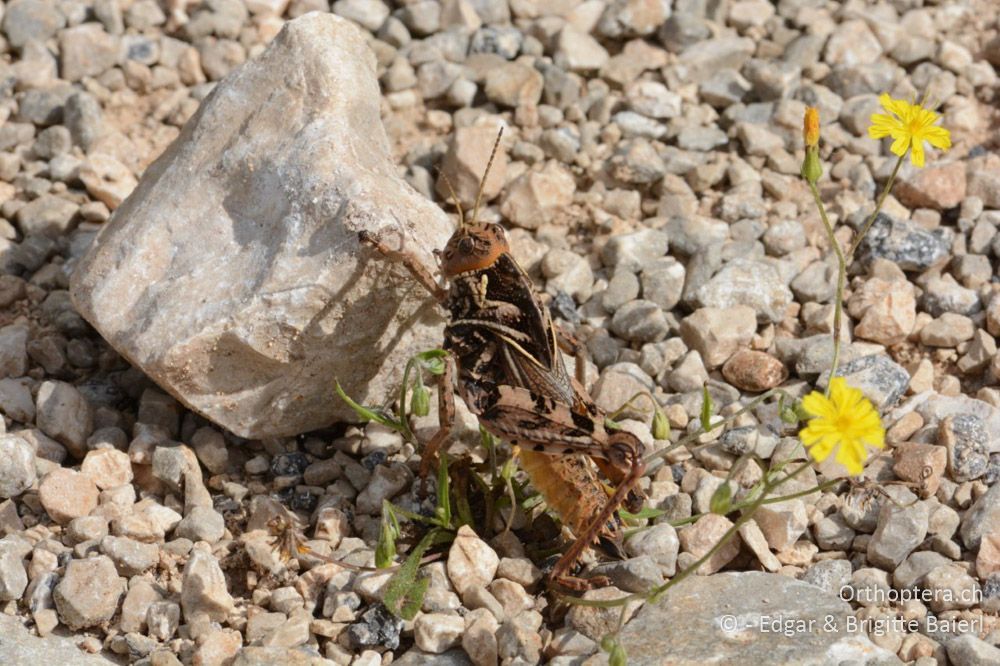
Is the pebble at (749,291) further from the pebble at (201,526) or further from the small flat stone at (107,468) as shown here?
the small flat stone at (107,468)

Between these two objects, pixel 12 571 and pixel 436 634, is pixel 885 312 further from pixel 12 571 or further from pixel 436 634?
pixel 12 571

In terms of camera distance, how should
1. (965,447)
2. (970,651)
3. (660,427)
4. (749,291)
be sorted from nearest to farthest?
1. (970,651)
2. (660,427)
3. (965,447)
4. (749,291)

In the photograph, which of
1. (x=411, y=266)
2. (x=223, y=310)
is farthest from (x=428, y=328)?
(x=223, y=310)

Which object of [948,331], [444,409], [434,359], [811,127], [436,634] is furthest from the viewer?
[948,331]

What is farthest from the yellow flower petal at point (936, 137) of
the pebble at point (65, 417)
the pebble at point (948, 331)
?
the pebble at point (65, 417)

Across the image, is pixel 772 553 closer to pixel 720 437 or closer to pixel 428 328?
pixel 720 437

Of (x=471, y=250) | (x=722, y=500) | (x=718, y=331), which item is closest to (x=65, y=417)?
(x=471, y=250)
